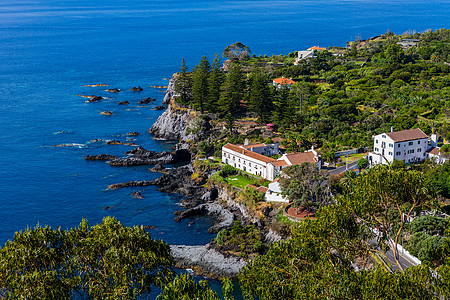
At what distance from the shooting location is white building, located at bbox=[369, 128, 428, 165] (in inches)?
2393

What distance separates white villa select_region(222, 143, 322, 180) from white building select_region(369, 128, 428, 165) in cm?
762

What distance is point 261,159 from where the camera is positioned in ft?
207

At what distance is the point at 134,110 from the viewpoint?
341ft

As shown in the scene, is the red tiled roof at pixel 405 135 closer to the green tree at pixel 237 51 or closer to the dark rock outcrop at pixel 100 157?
the dark rock outcrop at pixel 100 157

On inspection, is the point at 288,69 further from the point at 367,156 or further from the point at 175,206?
the point at 175,206

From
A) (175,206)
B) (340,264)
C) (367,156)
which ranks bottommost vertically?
(175,206)

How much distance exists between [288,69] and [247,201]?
5703 cm

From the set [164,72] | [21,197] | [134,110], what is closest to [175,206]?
[21,197]

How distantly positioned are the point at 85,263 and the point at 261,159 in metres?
39.2

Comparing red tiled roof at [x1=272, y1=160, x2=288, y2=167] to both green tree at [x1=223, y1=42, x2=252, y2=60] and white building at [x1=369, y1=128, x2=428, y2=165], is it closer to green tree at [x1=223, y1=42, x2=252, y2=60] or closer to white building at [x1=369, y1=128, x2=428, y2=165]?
white building at [x1=369, y1=128, x2=428, y2=165]

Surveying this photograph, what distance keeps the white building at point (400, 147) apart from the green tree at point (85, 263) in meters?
40.4

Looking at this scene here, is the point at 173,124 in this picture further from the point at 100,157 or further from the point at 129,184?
the point at 129,184

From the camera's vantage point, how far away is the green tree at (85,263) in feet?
77.2

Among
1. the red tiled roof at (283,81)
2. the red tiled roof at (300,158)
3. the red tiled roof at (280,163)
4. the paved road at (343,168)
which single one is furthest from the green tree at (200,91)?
the paved road at (343,168)
